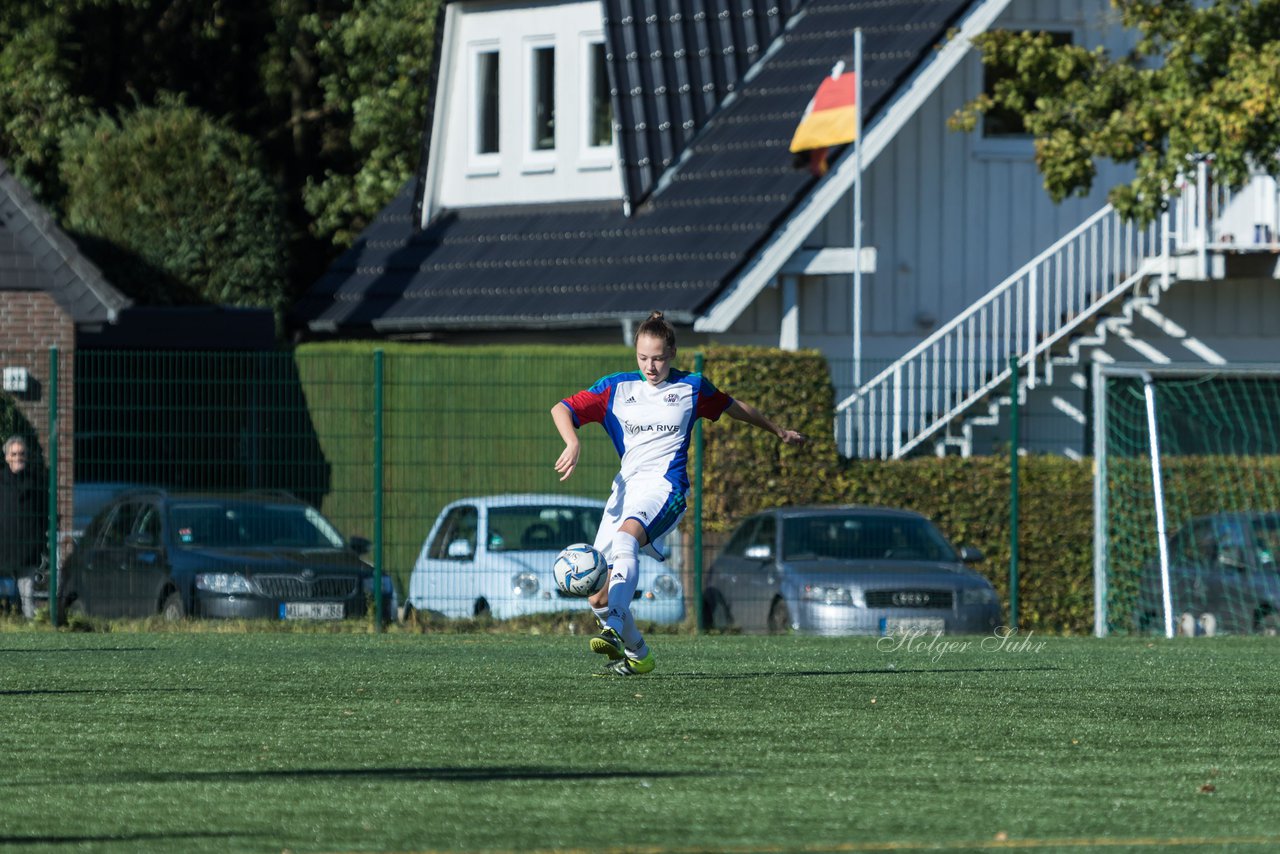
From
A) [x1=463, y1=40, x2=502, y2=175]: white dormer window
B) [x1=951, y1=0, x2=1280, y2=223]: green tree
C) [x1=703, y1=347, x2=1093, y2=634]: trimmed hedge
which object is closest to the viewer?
[x1=951, y1=0, x2=1280, y2=223]: green tree

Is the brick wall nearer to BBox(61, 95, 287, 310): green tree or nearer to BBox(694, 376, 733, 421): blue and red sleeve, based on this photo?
BBox(61, 95, 287, 310): green tree

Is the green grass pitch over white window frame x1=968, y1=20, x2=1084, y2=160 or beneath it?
beneath

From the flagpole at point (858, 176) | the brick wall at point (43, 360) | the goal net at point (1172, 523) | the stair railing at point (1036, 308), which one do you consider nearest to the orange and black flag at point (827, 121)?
the flagpole at point (858, 176)

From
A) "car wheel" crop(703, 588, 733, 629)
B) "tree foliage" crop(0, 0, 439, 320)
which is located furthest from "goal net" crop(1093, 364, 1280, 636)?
"tree foliage" crop(0, 0, 439, 320)

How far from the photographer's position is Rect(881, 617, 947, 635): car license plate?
1858cm

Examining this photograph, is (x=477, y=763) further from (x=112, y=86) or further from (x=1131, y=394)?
(x=112, y=86)

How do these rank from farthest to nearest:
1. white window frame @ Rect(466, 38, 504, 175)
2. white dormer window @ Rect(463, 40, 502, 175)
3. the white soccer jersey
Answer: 1. white dormer window @ Rect(463, 40, 502, 175)
2. white window frame @ Rect(466, 38, 504, 175)
3. the white soccer jersey

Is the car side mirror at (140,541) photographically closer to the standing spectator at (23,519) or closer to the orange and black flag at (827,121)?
the standing spectator at (23,519)

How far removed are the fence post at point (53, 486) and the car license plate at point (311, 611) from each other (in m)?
1.69

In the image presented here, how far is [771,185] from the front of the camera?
1021 inches

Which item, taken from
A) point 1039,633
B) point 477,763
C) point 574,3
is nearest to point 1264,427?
point 1039,633

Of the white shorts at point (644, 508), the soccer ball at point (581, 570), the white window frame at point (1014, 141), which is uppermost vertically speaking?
the white window frame at point (1014, 141)

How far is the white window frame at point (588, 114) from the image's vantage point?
1125 inches

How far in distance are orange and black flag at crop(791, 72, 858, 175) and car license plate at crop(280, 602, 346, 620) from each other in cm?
858
